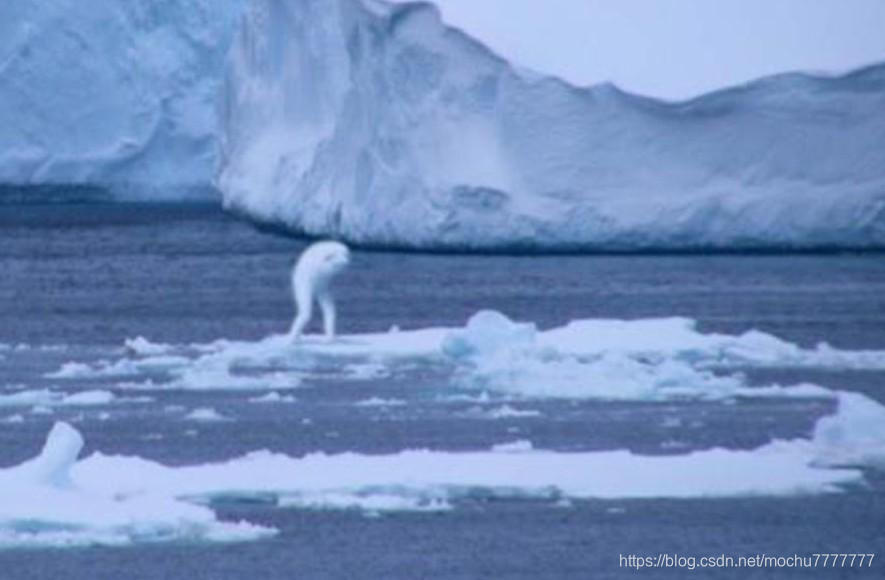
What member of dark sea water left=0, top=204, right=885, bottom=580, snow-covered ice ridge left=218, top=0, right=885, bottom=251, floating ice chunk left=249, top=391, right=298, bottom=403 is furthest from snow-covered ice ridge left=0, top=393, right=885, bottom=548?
snow-covered ice ridge left=218, top=0, right=885, bottom=251

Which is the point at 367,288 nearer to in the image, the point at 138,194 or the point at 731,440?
the point at 731,440

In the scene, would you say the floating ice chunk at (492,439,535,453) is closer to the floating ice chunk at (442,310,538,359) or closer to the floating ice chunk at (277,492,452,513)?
the floating ice chunk at (277,492,452,513)

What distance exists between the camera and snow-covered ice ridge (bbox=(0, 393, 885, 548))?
638 centimetres

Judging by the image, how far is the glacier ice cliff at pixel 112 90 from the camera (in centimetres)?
2906

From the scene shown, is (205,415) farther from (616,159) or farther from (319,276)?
(616,159)

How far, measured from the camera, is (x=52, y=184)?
31.5 metres

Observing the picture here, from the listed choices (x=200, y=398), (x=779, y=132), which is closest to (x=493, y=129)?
(x=779, y=132)

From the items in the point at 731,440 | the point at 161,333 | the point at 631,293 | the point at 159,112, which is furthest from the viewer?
the point at 159,112

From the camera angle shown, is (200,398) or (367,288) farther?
(367,288)

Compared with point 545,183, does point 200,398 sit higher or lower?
lower

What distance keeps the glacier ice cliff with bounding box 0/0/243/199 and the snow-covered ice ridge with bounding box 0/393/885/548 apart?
2142cm

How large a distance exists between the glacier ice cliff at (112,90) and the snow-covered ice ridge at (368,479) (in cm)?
2142

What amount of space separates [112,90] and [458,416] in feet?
69.8

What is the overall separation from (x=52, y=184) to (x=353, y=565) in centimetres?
2609
